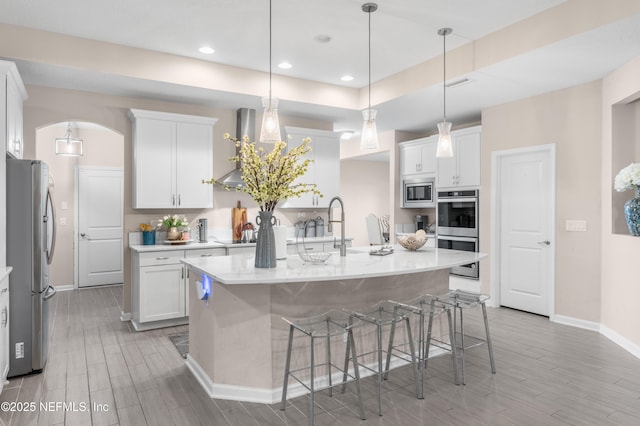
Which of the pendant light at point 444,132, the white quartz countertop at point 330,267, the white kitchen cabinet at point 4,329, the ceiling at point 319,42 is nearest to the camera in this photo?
the white quartz countertop at point 330,267

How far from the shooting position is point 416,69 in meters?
4.89

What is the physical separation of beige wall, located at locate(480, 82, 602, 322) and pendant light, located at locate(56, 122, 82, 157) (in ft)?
20.2

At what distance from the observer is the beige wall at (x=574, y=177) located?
451cm

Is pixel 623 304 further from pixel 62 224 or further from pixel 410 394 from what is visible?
pixel 62 224

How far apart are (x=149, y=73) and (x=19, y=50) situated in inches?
43.7

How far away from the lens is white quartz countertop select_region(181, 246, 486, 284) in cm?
263

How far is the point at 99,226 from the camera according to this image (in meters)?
7.18

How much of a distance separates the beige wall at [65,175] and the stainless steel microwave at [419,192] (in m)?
5.19

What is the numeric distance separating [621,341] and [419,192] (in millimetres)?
3393

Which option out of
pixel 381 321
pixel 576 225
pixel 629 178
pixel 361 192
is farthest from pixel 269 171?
pixel 361 192

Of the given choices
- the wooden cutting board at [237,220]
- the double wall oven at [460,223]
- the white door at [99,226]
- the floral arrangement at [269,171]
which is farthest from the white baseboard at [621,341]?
the white door at [99,226]

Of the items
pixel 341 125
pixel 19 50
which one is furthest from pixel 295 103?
pixel 19 50

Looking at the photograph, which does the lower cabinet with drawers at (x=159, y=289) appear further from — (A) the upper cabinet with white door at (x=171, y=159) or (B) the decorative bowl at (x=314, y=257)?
(B) the decorative bowl at (x=314, y=257)

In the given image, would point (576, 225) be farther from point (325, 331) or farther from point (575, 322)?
point (325, 331)
